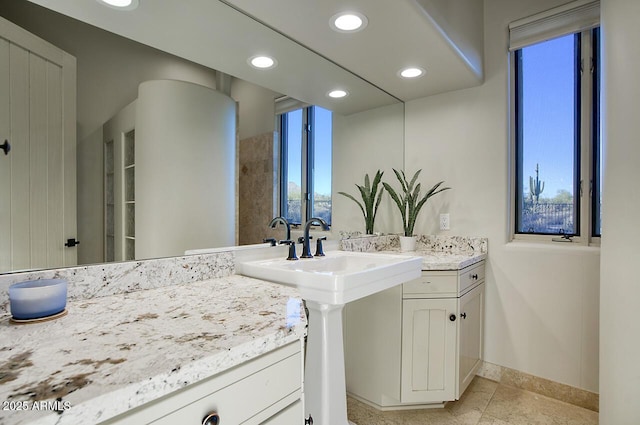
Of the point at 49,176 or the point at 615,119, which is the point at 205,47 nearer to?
the point at 49,176

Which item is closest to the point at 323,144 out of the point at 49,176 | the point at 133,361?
the point at 49,176

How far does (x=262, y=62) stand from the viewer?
1.62m

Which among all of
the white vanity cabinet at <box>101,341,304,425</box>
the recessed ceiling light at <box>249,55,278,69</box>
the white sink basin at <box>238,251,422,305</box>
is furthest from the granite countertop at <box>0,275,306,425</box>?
the recessed ceiling light at <box>249,55,278,69</box>

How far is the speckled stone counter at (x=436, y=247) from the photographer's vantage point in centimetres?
199

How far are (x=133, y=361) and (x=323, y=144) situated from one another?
1.63 m

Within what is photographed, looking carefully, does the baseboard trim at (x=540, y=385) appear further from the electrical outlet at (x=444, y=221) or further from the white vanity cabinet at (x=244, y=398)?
the white vanity cabinet at (x=244, y=398)

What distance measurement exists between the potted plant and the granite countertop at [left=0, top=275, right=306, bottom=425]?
1.44 meters

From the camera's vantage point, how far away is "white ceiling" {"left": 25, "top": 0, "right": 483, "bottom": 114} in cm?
124

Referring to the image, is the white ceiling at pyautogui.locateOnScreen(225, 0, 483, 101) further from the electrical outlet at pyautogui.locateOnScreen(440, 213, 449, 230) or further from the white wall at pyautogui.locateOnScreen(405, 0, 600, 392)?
the electrical outlet at pyautogui.locateOnScreen(440, 213, 449, 230)

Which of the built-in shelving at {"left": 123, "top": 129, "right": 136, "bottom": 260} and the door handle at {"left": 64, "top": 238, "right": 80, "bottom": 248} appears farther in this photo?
the built-in shelving at {"left": 123, "top": 129, "right": 136, "bottom": 260}

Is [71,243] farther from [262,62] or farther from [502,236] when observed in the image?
[502,236]

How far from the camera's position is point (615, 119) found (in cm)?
142

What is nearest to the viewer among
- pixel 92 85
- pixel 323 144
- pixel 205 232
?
pixel 92 85

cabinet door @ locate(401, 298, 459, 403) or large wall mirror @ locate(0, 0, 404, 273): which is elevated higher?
large wall mirror @ locate(0, 0, 404, 273)
